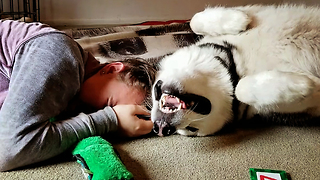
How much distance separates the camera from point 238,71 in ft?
3.58

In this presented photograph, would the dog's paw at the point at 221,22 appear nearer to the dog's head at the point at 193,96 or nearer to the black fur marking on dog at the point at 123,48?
the dog's head at the point at 193,96

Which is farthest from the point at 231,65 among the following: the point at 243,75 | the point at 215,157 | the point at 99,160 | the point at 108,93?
the point at 99,160

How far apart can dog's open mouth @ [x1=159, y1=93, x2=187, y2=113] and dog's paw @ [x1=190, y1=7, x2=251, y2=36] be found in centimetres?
38

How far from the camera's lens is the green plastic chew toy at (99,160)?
0.80 meters

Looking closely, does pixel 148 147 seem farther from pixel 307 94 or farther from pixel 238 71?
pixel 307 94

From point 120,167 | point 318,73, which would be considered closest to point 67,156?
point 120,167

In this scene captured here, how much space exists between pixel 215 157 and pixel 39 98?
1.72ft

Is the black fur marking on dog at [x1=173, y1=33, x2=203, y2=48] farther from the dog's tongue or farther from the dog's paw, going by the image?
the dog's tongue

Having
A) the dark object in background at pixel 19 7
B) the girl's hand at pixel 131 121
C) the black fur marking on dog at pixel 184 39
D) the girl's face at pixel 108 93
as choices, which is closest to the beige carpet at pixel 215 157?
the girl's hand at pixel 131 121

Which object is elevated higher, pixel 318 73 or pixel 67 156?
pixel 318 73

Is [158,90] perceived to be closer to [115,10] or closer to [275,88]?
[275,88]

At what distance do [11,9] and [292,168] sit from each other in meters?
2.25

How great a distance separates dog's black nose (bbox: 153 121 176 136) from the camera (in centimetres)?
99

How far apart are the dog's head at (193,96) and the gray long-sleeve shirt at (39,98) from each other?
16 cm
